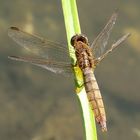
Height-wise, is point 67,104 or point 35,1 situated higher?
point 35,1

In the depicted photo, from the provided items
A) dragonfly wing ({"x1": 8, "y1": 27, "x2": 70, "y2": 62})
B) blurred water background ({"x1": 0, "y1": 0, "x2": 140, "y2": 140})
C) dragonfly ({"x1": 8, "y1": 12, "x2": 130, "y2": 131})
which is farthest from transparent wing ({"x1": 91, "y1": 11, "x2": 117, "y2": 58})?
blurred water background ({"x1": 0, "y1": 0, "x2": 140, "y2": 140})

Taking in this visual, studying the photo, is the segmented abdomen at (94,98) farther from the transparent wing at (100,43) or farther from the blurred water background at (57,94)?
the blurred water background at (57,94)

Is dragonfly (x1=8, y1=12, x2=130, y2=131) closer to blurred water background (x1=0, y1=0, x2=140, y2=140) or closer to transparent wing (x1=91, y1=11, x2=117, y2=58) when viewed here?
transparent wing (x1=91, y1=11, x2=117, y2=58)

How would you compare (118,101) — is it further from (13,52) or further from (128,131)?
(13,52)

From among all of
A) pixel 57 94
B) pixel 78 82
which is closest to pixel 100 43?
pixel 78 82

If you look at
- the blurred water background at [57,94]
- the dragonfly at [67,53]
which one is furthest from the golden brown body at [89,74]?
the blurred water background at [57,94]

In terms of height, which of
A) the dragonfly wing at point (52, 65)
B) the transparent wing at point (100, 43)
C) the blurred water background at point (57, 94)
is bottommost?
the dragonfly wing at point (52, 65)

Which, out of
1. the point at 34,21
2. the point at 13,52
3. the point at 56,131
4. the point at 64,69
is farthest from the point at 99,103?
the point at 34,21
